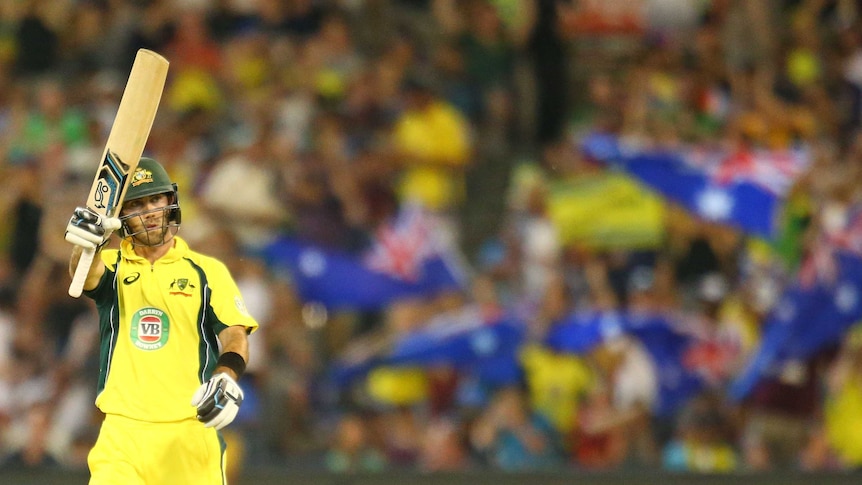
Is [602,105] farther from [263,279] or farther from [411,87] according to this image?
[263,279]

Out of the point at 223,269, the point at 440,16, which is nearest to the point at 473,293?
the point at 440,16

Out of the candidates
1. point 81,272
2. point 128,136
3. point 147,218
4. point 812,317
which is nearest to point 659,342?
point 812,317

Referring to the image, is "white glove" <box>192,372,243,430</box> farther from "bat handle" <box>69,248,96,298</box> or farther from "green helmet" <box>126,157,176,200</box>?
"green helmet" <box>126,157,176,200</box>

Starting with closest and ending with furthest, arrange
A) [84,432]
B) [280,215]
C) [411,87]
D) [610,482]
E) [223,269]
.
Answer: [223,269], [610,482], [84,432], [280,215], [411,87]

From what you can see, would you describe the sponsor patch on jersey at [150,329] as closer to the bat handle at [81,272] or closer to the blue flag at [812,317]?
the bat handle at [81,272]

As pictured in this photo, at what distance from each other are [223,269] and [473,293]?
19.4 ft

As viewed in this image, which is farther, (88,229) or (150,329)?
(150,329)

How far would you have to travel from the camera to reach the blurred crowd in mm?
11625

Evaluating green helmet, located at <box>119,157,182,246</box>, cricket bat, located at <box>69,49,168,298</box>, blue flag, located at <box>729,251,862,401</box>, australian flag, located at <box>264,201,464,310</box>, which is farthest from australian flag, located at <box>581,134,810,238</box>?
cricket bat, located at <box>69,49,168,298</box>

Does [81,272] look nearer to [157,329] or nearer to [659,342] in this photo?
[157,329]

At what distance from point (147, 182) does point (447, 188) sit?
7.03 m

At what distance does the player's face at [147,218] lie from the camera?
6.69 metres

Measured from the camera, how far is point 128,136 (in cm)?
659

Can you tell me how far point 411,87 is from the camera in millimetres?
13695
